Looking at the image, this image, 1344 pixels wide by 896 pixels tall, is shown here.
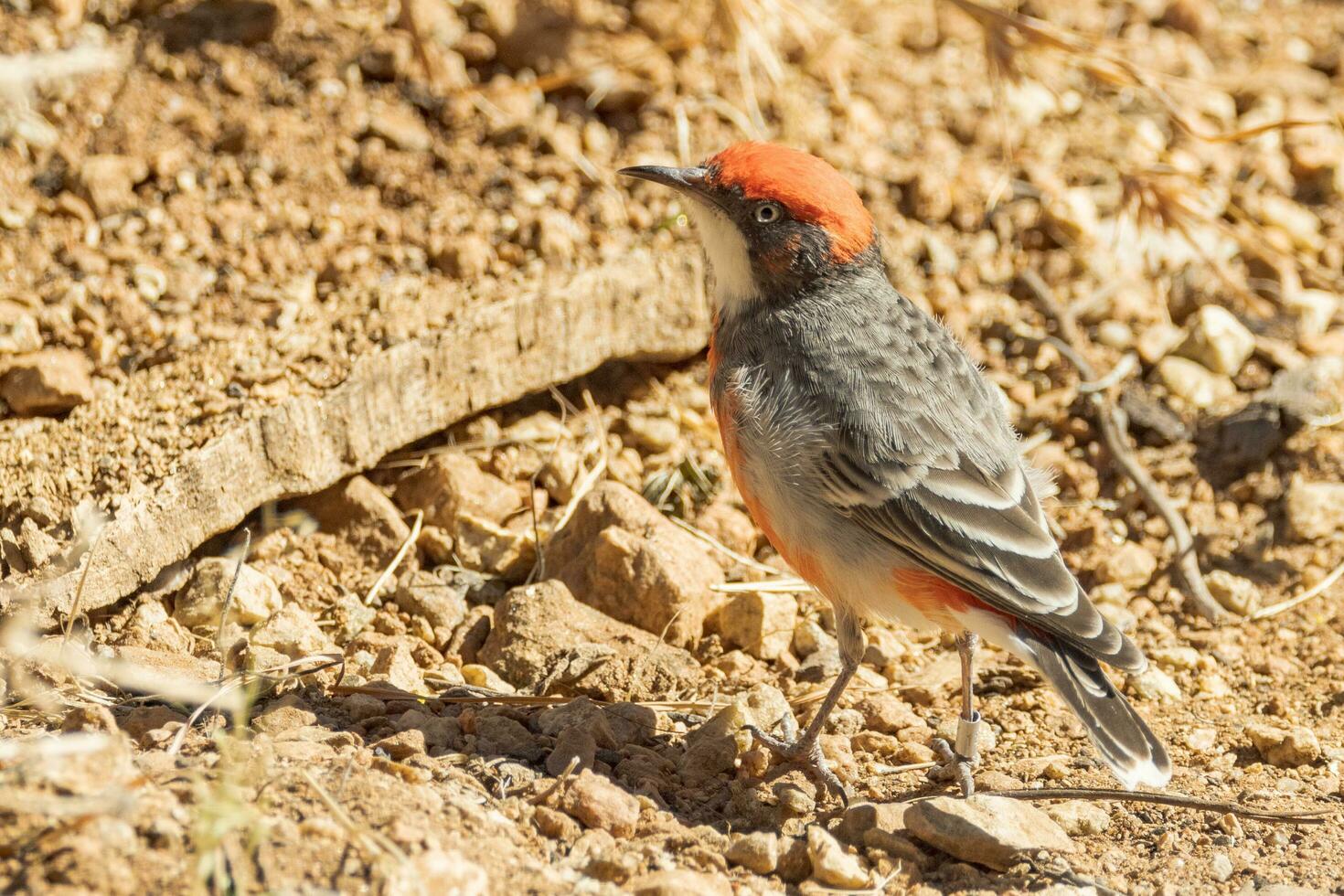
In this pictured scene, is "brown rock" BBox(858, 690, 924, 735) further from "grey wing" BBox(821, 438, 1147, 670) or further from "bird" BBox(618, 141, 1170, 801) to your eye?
"grey wing" BBox(821, 438, 1147, 670)

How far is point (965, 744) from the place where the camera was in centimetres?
501

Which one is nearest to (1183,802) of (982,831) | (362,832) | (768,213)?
(982,831)

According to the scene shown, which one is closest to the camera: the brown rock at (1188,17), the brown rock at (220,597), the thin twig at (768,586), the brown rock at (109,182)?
the brown rock at (220,597)

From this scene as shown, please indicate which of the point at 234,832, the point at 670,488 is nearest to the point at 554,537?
the point at 670,488

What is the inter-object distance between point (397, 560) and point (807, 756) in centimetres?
203

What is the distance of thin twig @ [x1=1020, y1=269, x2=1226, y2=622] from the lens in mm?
6305

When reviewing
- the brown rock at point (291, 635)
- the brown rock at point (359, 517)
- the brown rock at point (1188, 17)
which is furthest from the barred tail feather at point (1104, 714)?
the brown rock at point (1188, 17)

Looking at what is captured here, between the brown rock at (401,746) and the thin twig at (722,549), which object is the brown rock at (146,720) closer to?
the brown rock at (401,746)

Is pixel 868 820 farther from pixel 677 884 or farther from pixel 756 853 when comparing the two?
pixel 677 884

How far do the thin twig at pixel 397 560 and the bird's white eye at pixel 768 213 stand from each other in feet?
6.65

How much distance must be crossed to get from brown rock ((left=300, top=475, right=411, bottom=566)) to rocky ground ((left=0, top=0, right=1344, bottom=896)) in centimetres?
3

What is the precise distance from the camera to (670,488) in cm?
637

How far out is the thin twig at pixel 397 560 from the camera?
572 cm

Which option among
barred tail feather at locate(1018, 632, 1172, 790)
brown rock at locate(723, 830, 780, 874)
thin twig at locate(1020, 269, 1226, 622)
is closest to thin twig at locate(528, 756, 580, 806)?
brown rock at locate(723, 830, 780, 874)
